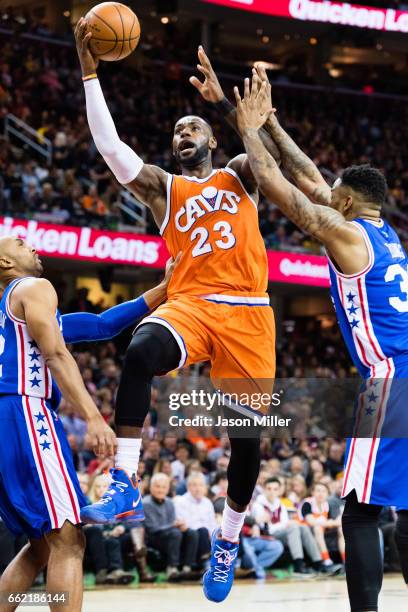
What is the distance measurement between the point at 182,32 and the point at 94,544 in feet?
71.0

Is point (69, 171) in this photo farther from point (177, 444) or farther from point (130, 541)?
point (130, 541)

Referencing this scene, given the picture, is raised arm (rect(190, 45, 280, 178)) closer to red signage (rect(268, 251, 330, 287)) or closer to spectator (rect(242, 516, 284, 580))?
spectator (rect(242, 516, 284, 580))

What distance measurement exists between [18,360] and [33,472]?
626 mm

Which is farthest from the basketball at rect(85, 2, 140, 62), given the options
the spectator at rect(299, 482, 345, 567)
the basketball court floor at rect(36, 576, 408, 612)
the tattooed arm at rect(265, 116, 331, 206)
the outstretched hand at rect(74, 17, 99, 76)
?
the spectator at rect(299, 482, 345, 567)

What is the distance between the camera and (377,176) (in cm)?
532

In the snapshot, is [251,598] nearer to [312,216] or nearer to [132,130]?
[312,216]

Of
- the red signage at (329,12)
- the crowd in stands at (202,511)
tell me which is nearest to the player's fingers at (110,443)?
the crowd in stands at (202,511)

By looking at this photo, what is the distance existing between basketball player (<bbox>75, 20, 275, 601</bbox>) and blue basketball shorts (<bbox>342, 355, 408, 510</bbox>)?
3.50 feet

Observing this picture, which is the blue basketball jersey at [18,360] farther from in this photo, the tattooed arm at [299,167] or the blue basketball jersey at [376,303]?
the tattooed arm at [299,167]

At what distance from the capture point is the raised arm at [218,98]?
238 inches

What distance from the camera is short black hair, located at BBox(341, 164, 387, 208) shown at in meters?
5.32

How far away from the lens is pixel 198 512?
11.6 meters

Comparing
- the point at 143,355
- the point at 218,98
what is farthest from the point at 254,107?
the point at 143,355

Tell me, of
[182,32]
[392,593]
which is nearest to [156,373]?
[392,593]
